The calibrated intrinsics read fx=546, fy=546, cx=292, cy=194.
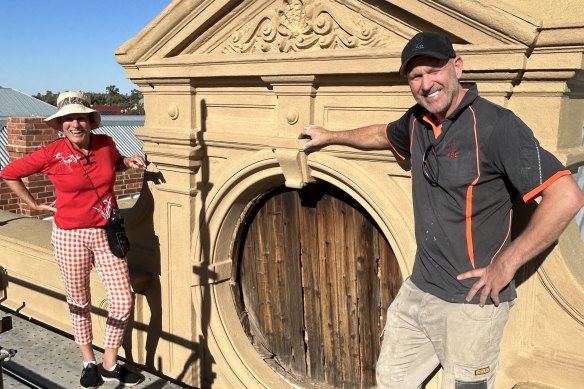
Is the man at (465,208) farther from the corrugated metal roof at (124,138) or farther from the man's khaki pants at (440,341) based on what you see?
the corrugated metal roof at (124,138)

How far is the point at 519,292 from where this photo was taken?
9.76ft

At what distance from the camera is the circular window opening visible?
3.90 metres

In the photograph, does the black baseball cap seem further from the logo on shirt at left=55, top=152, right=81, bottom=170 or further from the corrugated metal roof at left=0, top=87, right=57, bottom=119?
the corrugated metal roof at left=0, top=87, right=57, bottom=119

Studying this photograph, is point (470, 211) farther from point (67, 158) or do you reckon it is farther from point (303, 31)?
point (67, 158)

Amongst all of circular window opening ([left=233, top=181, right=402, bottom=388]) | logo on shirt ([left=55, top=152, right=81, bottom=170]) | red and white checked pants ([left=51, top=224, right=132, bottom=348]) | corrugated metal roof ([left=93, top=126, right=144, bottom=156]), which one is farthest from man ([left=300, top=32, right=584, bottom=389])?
corrugated metal roof ([left=93, top=126, right=144, bottom=156])

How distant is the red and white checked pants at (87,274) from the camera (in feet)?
13.1

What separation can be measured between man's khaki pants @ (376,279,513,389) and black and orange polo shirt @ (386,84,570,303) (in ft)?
0.26

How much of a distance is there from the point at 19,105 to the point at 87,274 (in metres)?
20.4

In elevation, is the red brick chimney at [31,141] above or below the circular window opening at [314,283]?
above

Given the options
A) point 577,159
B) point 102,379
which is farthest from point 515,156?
point 102,379

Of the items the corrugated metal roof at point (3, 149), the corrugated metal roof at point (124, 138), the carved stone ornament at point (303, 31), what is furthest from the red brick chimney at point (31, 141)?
the corrugated metal roof at point (124, 138)

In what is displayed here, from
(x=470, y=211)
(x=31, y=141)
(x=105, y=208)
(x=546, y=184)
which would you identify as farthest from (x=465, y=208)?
(x=31, y=141)

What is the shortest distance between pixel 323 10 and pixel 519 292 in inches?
81.6

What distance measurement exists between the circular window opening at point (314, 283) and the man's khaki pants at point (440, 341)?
862 millimetres
